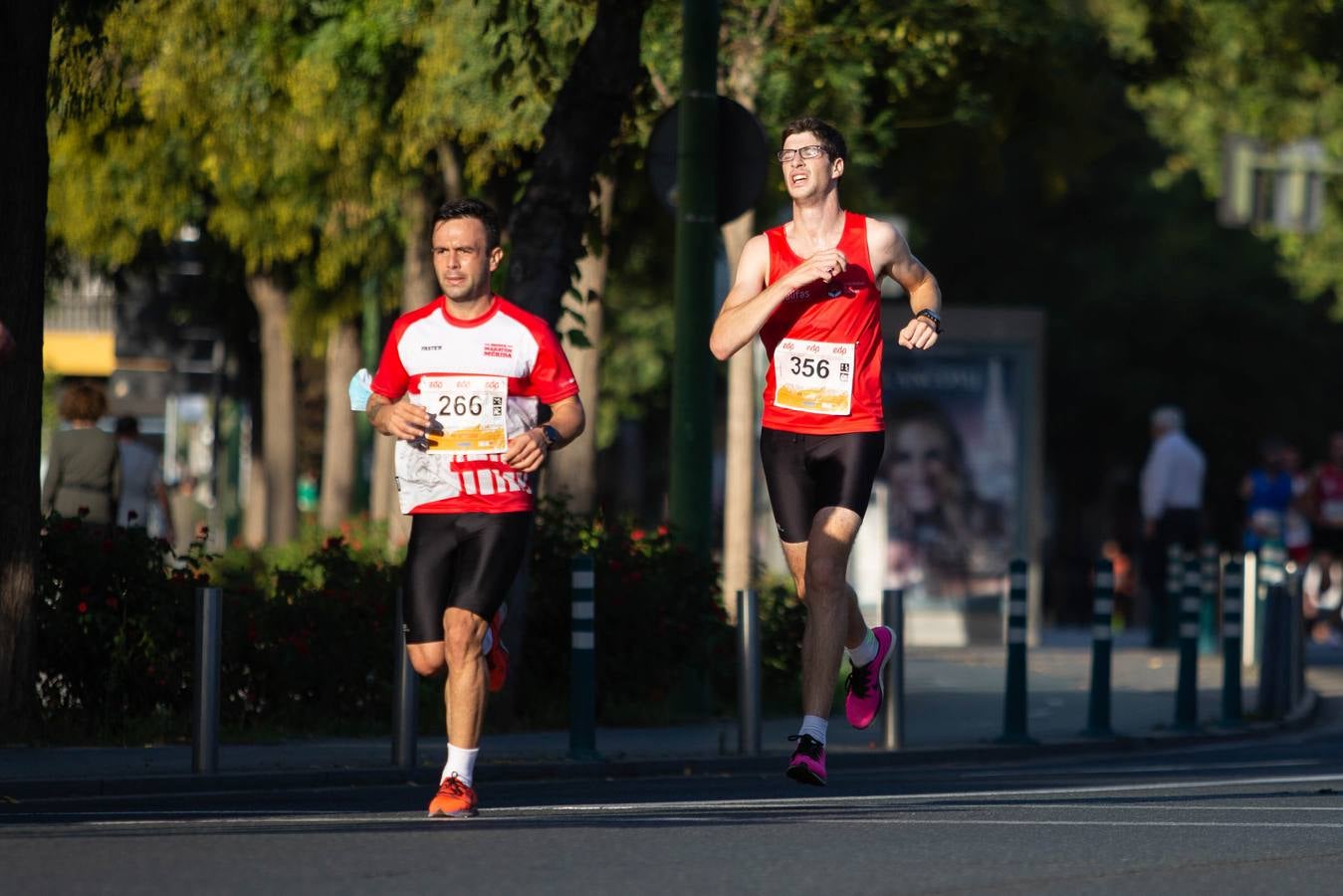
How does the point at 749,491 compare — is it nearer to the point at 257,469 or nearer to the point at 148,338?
the point at 148,338

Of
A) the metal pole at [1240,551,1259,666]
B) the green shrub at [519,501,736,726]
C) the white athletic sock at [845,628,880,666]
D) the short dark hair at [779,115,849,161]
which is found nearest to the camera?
the short dark hair at [779,115,849,161]

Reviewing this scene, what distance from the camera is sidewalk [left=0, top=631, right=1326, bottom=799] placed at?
11.5m

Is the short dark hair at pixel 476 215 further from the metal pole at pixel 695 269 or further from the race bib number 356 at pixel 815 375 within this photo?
the metal pole at pixel 695 269

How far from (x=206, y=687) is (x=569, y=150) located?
3705mm

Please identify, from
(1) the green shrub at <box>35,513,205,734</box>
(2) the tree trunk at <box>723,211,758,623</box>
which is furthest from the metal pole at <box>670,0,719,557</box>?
(2) the tree trunk at <box>723,211,758,623</box>

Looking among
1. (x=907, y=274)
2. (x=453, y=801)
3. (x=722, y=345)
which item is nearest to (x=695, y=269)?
(x=907, y=274)

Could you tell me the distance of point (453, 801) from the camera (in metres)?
9.53

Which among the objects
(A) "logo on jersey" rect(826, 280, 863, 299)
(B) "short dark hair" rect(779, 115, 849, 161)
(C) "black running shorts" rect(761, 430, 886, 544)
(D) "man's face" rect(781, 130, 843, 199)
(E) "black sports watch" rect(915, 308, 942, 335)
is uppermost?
(B) "short dark hair" rect(779, 115, 849, 161)

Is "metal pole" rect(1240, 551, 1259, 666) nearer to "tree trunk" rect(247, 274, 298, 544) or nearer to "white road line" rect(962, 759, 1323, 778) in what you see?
"white road line" rect(962, 759, 1323, 778)

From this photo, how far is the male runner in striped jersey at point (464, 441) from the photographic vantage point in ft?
31.0

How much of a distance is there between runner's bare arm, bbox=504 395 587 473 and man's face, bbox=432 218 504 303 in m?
0.47

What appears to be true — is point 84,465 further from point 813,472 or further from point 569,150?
point 813,472

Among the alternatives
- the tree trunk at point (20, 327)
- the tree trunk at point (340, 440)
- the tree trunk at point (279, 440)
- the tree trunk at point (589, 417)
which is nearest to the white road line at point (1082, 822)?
the tree trunk at point (20, 327)

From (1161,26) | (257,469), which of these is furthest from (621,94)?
(257,469)
